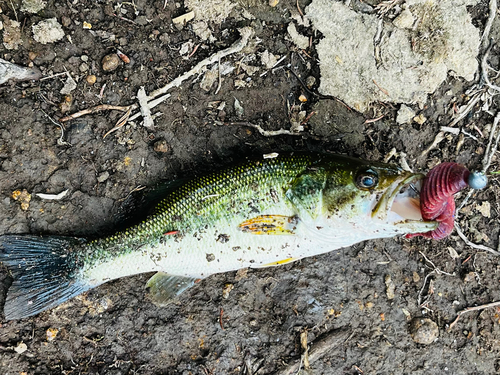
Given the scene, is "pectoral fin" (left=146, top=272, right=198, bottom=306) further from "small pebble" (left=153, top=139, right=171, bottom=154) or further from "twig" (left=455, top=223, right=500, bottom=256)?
"twig" (left=455, top=223, right=500, bottom=256)

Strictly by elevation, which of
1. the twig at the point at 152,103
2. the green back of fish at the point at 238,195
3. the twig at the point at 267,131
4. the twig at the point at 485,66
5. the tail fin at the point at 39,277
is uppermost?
the twig at the point at 152,103

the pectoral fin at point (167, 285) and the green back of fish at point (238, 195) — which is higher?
the green back of fish at point (238, 195)

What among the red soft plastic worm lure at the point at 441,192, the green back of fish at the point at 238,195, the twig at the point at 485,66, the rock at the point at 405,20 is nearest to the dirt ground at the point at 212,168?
the twig at the point at 485,66

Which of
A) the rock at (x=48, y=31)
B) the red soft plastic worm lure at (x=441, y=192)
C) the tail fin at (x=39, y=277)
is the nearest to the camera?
the red soft plastic worm lure at (x=441, y=192)

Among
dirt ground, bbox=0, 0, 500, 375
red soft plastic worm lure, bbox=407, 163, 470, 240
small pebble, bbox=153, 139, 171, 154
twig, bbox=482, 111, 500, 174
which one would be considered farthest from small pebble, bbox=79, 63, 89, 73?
twig, bbox=482, 111, 500, 174

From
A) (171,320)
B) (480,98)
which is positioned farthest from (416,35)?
(171,320)

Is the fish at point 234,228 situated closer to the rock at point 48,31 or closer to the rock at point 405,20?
the rock at point 405,20

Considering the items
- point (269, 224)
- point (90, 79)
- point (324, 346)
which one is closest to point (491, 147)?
point (269, 224)
